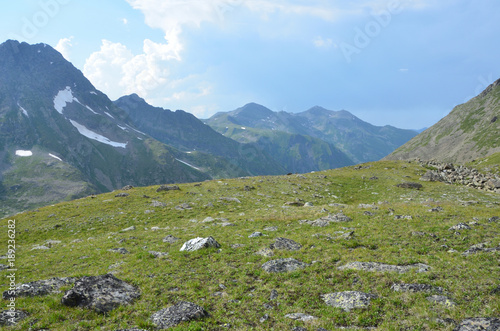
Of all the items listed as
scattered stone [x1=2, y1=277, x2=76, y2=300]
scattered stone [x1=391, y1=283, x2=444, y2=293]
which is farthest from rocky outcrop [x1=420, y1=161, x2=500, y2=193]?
scattered stone [x1=2, y1=277, x2=76, y2=300]

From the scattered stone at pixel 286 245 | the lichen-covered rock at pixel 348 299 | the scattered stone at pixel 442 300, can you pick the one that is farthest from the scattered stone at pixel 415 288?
the scattered stone at pixel 286 245

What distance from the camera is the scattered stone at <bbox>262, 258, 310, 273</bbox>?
15615 millimetres

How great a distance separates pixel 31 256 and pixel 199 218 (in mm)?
18015

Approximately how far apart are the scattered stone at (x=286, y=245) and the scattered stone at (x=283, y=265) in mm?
2346

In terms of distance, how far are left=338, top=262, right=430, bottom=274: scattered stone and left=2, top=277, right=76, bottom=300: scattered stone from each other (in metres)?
16.4

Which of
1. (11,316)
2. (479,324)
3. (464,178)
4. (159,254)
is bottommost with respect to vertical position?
(159,254)

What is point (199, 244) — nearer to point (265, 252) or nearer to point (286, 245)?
point (265, 252)

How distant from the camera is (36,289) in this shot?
44.1ft

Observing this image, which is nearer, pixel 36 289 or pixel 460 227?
pixel 36 289

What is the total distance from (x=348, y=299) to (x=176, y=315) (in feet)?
26.1

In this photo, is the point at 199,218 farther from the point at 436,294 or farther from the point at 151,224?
the point at 436,294

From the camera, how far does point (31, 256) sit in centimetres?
2330

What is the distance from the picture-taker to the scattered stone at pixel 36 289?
511 inches

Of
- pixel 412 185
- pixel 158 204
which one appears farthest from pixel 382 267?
pixel 412 185
